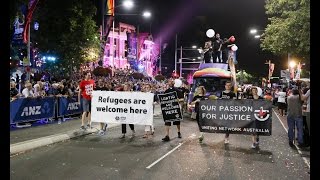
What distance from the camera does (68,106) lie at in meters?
17.5


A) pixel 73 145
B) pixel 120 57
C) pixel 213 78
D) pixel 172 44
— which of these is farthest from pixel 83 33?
pixel 172 44

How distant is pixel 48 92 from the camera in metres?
19.0

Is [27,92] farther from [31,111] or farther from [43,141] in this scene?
[43,141]

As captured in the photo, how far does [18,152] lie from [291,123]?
776cm

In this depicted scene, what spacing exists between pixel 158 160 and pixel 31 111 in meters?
7.38

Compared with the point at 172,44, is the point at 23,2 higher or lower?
lower

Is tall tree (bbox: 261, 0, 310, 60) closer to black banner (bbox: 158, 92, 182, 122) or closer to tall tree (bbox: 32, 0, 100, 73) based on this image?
black banner (bbox: 158, 92, 182, 122)

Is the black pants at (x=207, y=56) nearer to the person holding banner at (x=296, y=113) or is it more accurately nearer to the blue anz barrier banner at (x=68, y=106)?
the blue anz barrier banner at (x=68, y=106)

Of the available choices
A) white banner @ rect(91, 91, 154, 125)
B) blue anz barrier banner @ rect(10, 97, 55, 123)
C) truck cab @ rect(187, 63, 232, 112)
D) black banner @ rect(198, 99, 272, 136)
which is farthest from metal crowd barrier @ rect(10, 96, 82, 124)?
black banner @ rect(198, 99, 272, 136)

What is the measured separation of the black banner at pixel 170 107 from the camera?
12664mm

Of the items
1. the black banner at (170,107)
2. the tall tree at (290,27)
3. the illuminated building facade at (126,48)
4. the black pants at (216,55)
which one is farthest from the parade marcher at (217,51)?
the illuminated building facade at (126,48)

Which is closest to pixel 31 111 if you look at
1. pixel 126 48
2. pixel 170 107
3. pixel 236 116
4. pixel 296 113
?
pixel 170 107
